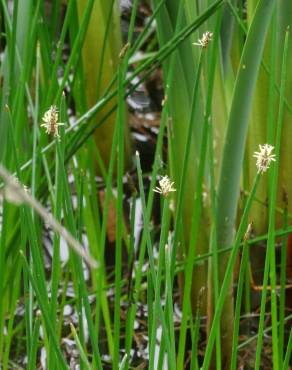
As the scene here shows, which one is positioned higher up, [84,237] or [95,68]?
[95,68]

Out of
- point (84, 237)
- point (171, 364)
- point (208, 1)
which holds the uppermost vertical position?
point (208, 1)

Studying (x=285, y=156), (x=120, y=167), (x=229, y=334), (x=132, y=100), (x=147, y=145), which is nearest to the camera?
(x=120, y=167)

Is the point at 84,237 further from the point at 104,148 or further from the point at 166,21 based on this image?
the point at 166,21

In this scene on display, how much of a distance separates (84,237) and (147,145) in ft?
1.24

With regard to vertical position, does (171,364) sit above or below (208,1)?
below

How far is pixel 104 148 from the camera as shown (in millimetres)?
1676

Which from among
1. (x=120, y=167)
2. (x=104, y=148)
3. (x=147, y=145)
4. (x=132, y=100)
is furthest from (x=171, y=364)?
(x=132, y=100)

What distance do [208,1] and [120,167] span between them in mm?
353

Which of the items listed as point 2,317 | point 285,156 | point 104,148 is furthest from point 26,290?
point 104,148

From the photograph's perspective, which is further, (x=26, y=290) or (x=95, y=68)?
(x=95, y=68)

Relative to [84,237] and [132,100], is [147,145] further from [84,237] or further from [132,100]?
[84,237]

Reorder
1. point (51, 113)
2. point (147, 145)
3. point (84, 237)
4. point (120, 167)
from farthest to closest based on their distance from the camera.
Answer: point (147, 145) → point (84, 237) → point (120, 167) → point (51, 113)

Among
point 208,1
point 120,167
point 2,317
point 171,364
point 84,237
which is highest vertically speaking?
point 208,1

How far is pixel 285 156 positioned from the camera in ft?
4.25
